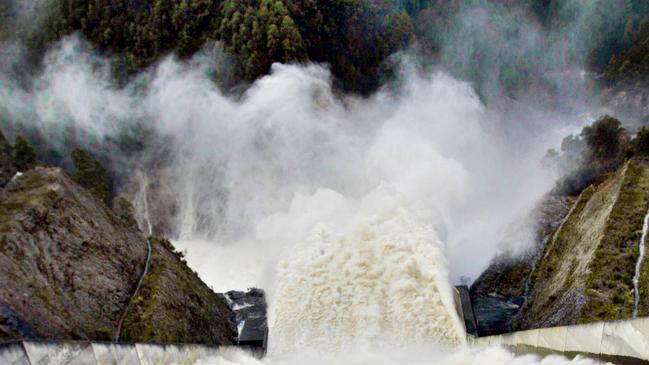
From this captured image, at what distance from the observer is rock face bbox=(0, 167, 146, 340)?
18.2 meters

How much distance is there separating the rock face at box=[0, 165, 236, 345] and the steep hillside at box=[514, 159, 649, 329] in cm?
1356

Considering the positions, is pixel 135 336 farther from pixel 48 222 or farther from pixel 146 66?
pixel 146 66

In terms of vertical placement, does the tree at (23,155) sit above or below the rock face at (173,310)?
above

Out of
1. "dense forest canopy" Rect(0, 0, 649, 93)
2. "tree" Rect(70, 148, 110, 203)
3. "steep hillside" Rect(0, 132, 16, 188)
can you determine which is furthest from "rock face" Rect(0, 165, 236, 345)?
"dense forest canopy" Rect(0, 0, 649, 93)

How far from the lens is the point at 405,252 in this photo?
28.9 meters

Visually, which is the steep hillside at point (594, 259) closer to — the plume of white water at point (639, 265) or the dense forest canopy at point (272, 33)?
the plume of white water at point (639, 265)

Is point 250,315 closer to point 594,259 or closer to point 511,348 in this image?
point 511,348

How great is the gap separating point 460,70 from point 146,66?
29620mm

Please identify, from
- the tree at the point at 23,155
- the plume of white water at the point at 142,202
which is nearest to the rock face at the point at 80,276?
the tree at the point at 23,155

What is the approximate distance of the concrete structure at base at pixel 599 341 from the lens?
1371cm

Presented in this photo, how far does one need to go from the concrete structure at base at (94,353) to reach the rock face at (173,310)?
10.2 ft

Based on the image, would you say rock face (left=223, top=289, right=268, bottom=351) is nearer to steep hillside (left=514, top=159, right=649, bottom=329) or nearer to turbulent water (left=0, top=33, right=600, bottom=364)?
turbulent water (left=0, top=33, right=600, bottom=364)

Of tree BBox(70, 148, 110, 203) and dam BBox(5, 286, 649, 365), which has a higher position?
tree BBox(70, 148, 110, 203)

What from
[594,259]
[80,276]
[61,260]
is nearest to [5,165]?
[61,260]
